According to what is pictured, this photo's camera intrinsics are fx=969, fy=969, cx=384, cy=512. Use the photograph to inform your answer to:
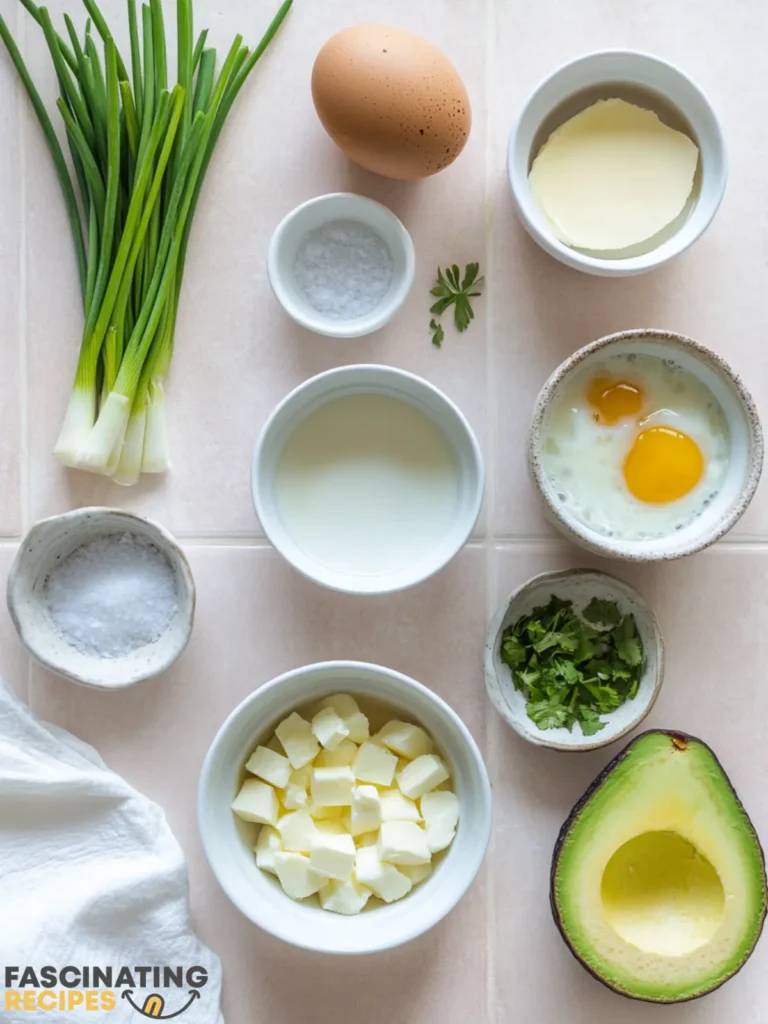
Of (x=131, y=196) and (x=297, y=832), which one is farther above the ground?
(x=131, y=196)

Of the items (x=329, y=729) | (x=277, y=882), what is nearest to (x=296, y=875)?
(x=277, y=882)

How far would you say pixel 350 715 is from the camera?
0.91 metres

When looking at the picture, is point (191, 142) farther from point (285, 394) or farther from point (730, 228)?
point (730, 228)

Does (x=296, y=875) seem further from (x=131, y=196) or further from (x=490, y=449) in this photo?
(x=131, y=196)

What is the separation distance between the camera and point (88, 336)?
0.93m

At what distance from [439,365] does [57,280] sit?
39 centimetres

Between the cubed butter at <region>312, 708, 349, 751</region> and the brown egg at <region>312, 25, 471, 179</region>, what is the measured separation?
0.51m

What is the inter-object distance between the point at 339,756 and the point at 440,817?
11cm

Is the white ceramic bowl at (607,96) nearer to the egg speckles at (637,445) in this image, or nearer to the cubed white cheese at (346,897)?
the egg speckles at (637,445)

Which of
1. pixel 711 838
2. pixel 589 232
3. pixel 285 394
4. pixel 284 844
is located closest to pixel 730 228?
pixel 589 232

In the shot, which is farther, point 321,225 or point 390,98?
point 321,225

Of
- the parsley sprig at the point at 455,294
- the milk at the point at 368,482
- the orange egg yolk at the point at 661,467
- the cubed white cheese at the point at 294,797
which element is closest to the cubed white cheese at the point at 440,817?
the cubed white cheese at the point at 294,797

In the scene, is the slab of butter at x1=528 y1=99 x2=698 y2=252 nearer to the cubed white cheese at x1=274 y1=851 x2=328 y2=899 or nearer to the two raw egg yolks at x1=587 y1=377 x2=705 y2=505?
the two raw egg yolks at x1=587 y1=377 x2=705 y2=505

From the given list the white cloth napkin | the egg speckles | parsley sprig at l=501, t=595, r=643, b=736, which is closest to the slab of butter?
the egg speckles
